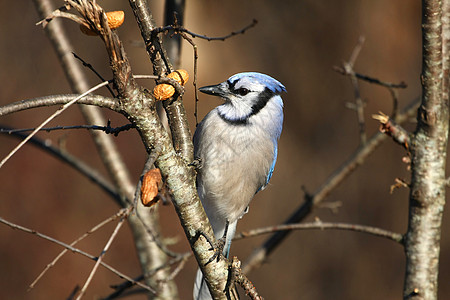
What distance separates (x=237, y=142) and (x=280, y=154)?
322 centimetres

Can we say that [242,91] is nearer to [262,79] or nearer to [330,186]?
[262,79]

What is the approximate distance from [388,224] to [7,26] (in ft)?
13.7

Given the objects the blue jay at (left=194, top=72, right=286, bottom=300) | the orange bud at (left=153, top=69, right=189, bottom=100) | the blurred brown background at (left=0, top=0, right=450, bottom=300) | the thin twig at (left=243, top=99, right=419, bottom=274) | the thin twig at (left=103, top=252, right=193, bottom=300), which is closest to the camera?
the orange bud at (left=153, top=69, right=189, bottom=100)

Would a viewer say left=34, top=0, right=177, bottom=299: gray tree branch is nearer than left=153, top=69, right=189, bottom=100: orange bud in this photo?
No

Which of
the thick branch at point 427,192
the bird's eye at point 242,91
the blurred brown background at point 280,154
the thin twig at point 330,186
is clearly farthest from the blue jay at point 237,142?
the blurred brown background at point 280,154

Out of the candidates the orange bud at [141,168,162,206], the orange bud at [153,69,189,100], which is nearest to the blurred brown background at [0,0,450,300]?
the orange bud at [153,69,189,100]

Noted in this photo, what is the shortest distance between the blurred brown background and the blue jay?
249 cm

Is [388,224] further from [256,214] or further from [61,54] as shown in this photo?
[61,54]

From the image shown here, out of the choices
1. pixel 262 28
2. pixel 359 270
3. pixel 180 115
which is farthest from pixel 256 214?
pixel 180 115

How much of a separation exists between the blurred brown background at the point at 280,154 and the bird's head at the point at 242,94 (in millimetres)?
2512

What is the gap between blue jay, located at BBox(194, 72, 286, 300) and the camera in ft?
6.86

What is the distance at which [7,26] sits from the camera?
480 cm

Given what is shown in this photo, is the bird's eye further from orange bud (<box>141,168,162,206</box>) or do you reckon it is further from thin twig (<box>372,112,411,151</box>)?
orange bud (<box>141,168,162,206</box>)

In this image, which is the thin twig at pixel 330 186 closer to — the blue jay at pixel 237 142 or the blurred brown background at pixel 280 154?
the blue jay at pixel 237 142
